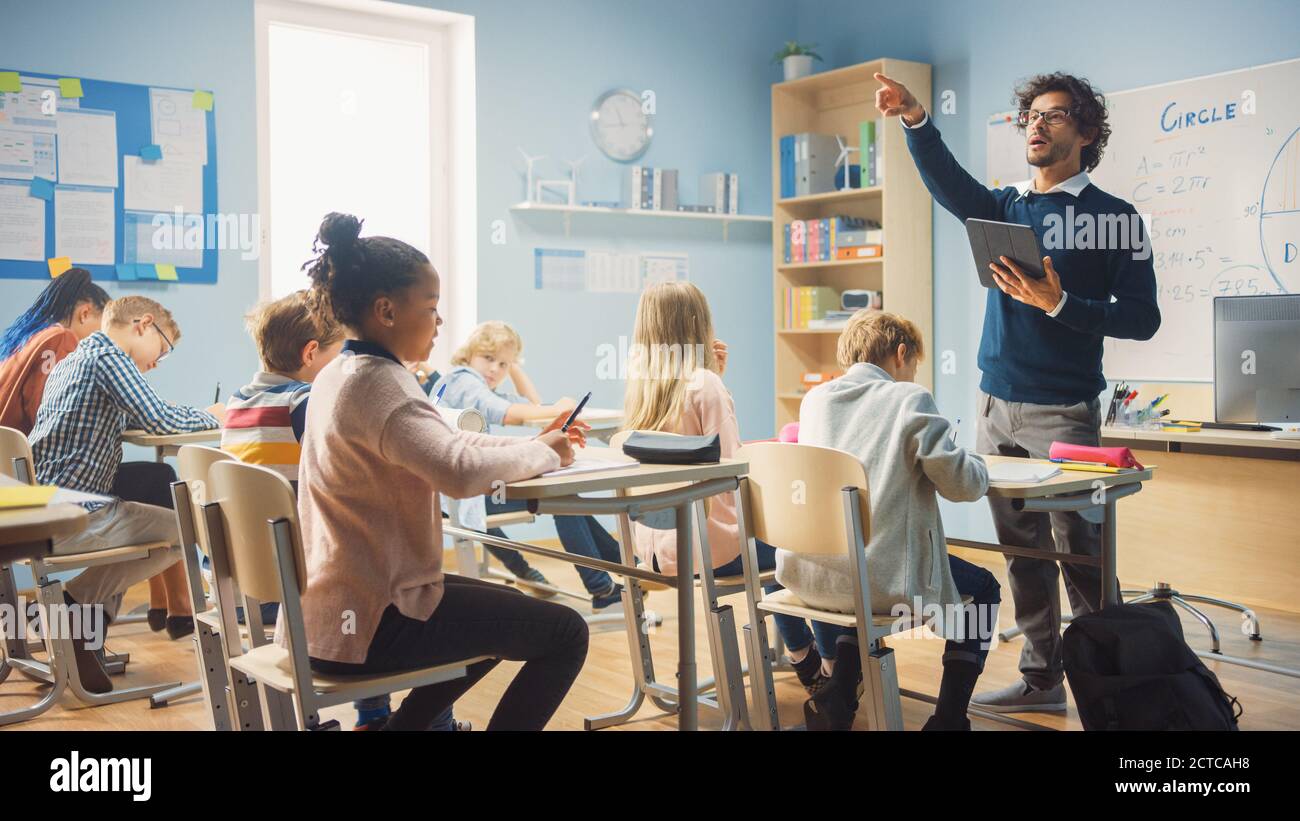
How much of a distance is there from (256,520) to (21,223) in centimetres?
332

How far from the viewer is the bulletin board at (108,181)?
15.2ft

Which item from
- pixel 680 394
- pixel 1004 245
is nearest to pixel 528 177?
pixel 680 394

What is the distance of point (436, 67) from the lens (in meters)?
5.83

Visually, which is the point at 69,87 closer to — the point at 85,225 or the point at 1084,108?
the point at 85,225

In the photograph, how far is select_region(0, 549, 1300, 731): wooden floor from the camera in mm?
3154

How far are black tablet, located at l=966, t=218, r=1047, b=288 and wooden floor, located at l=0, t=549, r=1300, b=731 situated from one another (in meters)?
1.16

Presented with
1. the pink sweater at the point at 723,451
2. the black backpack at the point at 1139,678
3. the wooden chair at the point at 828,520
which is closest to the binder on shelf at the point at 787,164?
the pink sweater at the point at 723,451

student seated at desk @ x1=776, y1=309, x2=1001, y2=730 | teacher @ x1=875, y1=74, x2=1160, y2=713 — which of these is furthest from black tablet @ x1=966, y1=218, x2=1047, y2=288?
student seated at desk @ x1=776, y1=309, x2=1001, y2=730

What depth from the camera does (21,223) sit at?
4660 millimetres

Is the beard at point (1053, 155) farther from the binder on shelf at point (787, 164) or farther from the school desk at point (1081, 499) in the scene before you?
the binder on shelf at point (787, 164)
